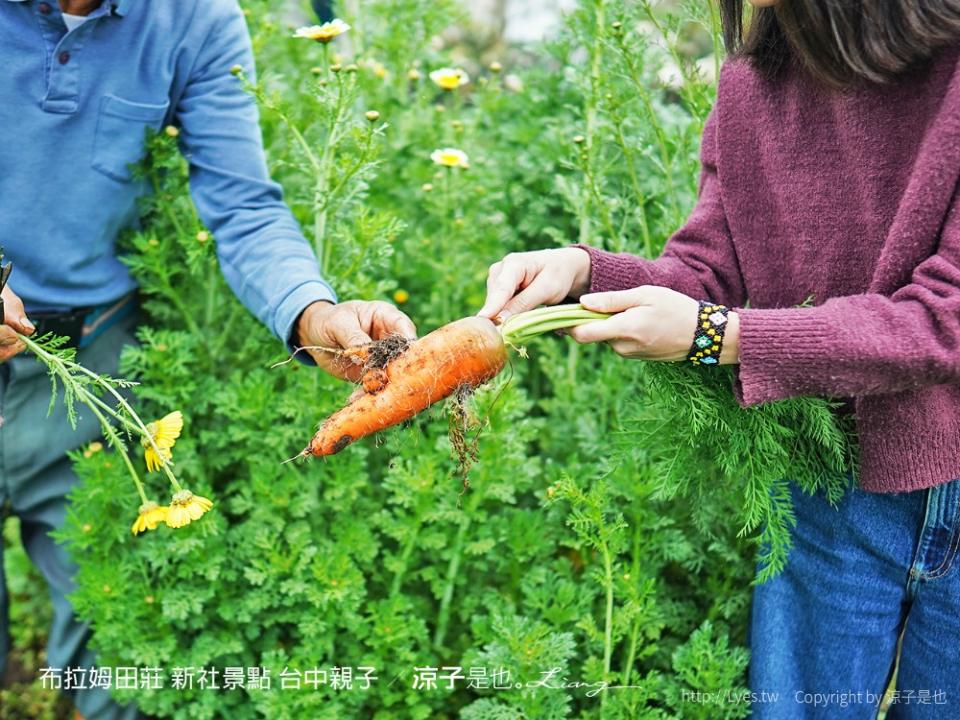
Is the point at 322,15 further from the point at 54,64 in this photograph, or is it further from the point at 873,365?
the point at 873,365

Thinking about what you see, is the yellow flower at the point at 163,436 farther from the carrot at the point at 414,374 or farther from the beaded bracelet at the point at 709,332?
the beaded bracelet at the point at 709,332

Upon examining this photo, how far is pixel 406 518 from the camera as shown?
2322 mm

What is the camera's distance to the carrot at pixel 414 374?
173 cm

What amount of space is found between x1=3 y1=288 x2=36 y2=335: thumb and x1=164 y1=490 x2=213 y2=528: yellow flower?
0.42 meters

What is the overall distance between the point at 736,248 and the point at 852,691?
0.92 m

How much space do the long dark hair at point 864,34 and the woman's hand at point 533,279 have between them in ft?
1.71

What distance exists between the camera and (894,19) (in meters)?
1.41

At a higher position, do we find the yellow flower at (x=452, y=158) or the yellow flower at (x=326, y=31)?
the yellow flower at (x=326, y=31)

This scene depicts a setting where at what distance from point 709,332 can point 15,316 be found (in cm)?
124

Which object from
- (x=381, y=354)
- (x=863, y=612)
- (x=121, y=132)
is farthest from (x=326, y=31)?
(x=863, y=612)

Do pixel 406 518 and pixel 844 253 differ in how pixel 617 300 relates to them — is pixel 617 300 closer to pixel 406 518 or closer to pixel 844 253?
pixel 844 253

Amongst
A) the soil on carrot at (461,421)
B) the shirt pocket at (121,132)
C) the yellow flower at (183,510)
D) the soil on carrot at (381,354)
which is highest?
the shirt pocket at (121,132)

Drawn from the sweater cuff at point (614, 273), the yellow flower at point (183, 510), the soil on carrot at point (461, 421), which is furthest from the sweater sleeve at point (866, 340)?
the yellow flower at point (183, 510)

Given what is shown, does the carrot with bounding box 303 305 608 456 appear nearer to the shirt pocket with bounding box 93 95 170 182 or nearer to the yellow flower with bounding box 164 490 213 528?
the yellow flower with bounding box 164 490 213 528
